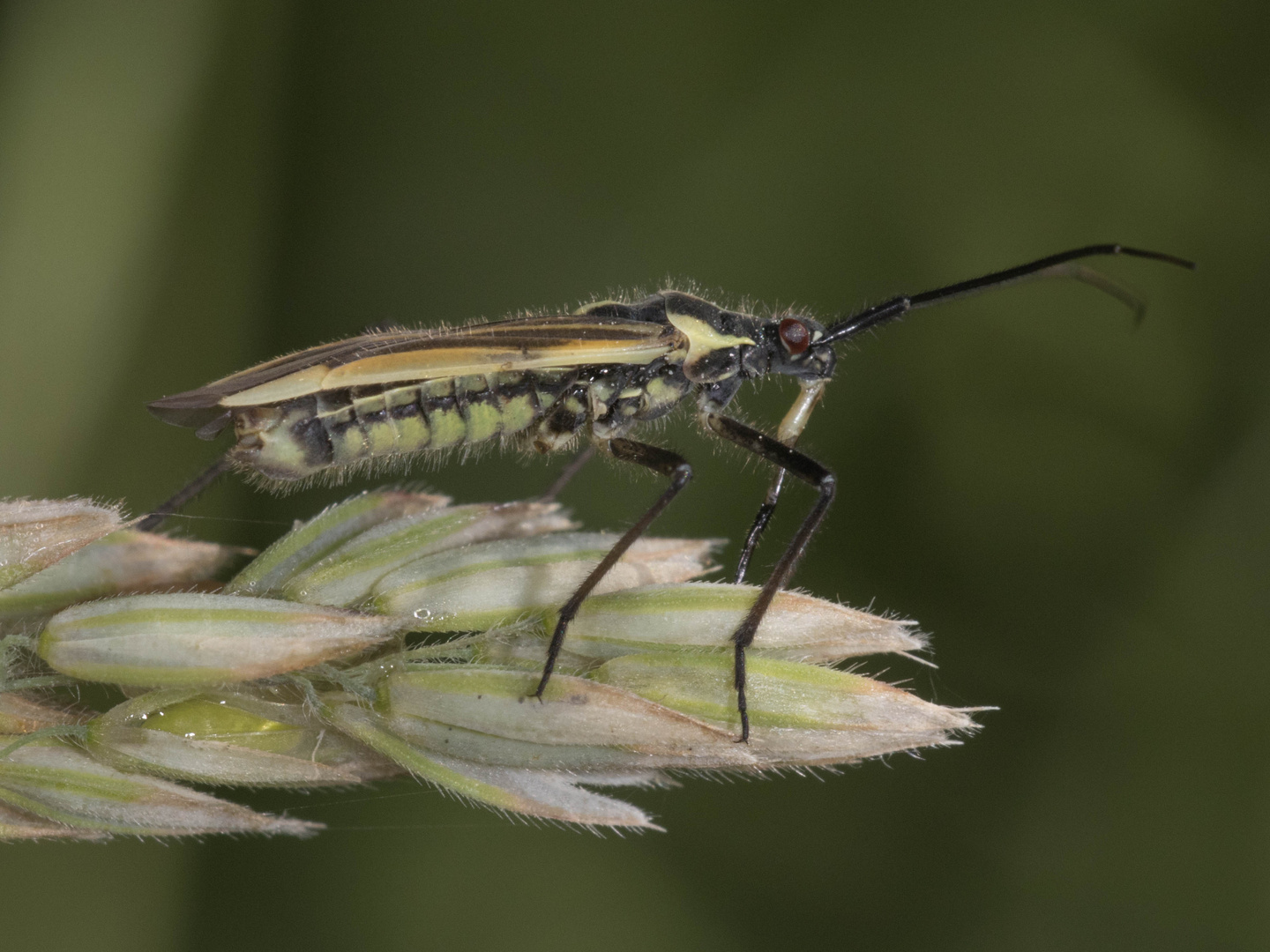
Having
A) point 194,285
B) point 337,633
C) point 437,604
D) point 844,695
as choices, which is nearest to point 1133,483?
point 844,695

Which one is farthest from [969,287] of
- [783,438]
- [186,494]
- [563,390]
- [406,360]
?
[186,494]

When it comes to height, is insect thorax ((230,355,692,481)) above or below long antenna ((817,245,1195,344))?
below

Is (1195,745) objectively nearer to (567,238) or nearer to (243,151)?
(567,238)

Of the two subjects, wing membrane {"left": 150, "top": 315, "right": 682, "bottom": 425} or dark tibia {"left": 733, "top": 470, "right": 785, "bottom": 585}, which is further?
dark tibia {"left": 733, "top": 470, "right": 785, "bottom": 585}

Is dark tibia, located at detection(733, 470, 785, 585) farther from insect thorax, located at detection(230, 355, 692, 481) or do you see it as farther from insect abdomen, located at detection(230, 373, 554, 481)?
insect abdomen, located at detection(230, 373, 554, 481)

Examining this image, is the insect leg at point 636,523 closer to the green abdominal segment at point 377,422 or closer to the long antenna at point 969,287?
the green abdominal segment at point 377,422

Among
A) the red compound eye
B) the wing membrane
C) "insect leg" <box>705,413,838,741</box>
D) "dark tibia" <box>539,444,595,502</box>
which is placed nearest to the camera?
"insect leg" <box>705,413,838,741</box>

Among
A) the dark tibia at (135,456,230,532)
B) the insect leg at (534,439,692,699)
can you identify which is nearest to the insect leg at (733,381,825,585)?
the insect leg at (534,439,692,699)

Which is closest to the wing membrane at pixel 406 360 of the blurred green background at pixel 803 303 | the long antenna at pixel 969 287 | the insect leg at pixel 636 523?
the insect leg at pixel 636 523
